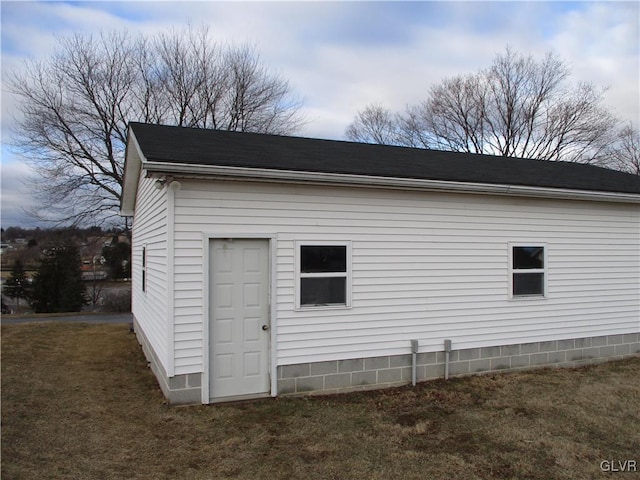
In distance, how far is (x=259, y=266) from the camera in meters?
6.10

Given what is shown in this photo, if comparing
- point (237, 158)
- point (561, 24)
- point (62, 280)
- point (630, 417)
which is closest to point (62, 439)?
point (237, 158)

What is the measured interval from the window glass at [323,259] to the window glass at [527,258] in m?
3.12

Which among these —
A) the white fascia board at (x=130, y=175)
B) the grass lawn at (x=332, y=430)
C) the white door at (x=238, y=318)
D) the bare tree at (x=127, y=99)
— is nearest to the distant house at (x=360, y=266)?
the white door at (x=238, y=318)

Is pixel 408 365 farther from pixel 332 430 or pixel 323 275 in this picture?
pixel 332 430

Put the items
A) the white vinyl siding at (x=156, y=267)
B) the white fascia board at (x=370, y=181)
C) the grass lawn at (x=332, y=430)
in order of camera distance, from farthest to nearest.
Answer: the white vinyl siding at (x=156, y=267) < the white fascia board at (x=370, y=181) < the grass lawn at (x=332, y=430)

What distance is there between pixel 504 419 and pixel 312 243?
3.22m

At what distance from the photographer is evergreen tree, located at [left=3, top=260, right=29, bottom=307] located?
34.2 meters

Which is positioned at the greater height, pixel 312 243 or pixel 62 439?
pixel 312 243


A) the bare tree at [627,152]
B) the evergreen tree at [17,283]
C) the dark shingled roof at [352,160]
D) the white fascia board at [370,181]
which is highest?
the bare tree at [627,152]

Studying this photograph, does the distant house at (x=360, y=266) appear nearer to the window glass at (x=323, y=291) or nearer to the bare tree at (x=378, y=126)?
the window glass at (x=323, y=291)

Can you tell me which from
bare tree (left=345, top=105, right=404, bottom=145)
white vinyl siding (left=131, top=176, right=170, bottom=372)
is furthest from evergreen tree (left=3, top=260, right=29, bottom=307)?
white vinyl siding (left=131, top=176, right=170, bottom=372)

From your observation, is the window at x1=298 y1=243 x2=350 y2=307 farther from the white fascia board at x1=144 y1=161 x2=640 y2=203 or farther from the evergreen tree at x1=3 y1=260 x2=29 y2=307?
the evergreen tree at x1=3 y1=260 x2=29 y2=307

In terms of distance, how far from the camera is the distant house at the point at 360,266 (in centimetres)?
575

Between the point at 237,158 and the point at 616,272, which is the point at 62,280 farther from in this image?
the point at 616,272
